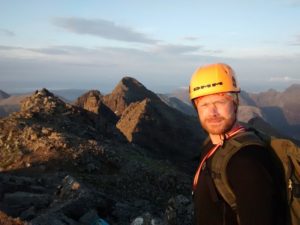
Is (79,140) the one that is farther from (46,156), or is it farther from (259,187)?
(259,187)

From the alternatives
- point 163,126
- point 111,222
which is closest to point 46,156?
point 111,222

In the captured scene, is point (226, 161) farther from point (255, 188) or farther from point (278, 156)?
point (278, 156)

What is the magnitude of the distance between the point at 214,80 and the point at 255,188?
1315 millimetres

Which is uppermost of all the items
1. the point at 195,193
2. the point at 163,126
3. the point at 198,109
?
the point at 198,109

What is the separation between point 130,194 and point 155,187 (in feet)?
6.68

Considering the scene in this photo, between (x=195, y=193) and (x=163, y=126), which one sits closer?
(x=195, y=193)

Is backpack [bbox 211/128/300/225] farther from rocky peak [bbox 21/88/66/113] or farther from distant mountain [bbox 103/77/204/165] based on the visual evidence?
distant mountain [bbox 103/77/204/165]

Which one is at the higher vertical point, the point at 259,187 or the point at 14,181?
the point at 259,187

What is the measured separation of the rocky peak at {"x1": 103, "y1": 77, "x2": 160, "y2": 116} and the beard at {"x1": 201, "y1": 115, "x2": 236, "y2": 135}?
6049cm

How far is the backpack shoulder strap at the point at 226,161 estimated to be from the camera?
4.53 meters

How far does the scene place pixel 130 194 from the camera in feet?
76.8

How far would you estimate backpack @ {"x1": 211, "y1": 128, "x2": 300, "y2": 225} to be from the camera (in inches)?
173

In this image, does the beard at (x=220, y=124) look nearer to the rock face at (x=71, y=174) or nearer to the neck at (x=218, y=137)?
the neck at (x=218, y=137)

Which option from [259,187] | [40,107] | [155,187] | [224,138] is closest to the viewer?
[259,187]
